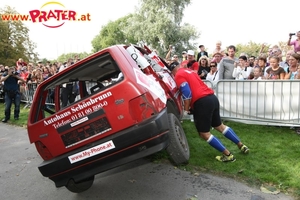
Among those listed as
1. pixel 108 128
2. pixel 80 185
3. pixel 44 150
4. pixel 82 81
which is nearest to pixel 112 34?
pixel 82 81

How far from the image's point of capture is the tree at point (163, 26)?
119 ft

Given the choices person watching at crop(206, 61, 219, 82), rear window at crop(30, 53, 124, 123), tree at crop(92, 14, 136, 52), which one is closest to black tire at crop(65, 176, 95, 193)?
rear window at crop(30, 53, 124, 123)

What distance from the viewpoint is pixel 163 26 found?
119ft

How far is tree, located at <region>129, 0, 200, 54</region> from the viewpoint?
119 feet

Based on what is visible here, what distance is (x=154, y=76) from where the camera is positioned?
3348 millimetres

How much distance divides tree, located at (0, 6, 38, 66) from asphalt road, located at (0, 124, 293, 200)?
131ft

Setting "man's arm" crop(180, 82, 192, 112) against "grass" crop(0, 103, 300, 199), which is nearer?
"grass" crop(0, 103, 300, 199)

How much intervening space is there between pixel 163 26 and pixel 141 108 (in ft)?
116

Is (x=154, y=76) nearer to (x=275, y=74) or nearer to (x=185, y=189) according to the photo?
(x=185, y=189)

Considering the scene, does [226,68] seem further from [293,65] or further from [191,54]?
[293,65]

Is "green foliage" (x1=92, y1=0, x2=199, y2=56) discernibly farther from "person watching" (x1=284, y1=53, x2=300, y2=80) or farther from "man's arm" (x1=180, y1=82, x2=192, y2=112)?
"man's arm" (x1=180, y1=82, x2=192, y2=112)

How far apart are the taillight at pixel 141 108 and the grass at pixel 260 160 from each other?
1.61m

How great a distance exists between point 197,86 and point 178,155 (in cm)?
116

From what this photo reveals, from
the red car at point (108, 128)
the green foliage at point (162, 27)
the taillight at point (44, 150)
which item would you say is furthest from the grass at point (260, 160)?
the green foliage at point (162, 27)
